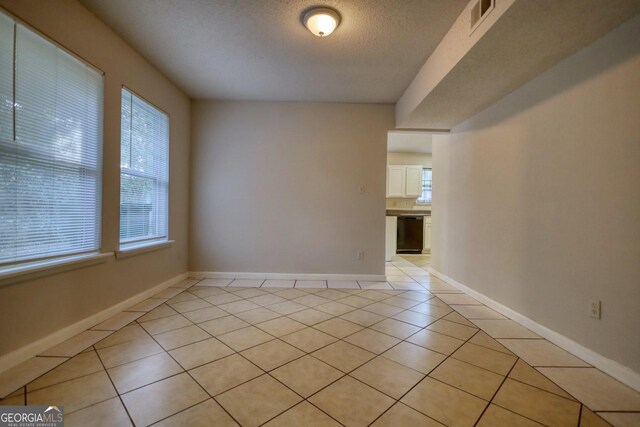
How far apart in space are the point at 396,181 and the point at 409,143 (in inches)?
38.9

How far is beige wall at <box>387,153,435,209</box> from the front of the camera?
702 cm

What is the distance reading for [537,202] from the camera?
236cm

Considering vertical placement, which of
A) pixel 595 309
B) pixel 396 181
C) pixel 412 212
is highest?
pixel 396 181

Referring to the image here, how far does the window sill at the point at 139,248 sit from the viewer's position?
8.49ft

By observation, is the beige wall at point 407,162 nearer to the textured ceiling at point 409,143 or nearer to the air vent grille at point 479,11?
the textured ceiling at point 409,143

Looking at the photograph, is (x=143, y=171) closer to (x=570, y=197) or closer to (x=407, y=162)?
(x=570, y=197)

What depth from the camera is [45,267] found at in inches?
72.0

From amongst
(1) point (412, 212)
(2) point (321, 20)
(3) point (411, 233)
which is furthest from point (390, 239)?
(2) point (321, 20)

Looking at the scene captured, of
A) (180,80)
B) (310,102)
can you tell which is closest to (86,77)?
(180,80)

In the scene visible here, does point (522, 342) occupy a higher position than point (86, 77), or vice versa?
point (86, 77)

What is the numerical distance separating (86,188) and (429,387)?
296 centimetres

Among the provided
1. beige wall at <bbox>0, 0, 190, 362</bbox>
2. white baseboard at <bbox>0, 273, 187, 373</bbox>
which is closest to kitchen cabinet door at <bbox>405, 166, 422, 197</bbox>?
beige wall at <bbox>0, 0, 190, 362</bbox>

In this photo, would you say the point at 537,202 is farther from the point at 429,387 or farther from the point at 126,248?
the point at 126,248

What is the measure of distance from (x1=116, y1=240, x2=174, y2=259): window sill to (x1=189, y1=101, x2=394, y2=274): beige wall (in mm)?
717
